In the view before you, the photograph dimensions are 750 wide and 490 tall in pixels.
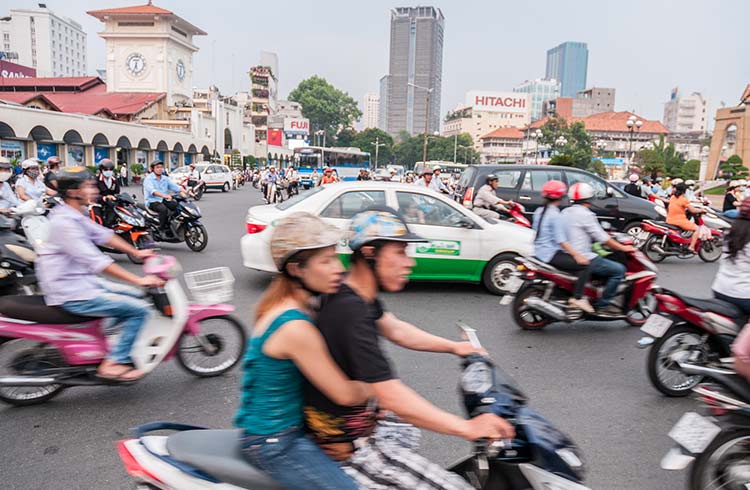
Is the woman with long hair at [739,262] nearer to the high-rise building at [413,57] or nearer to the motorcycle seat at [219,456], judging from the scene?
the motorcycle seat at [219,456]

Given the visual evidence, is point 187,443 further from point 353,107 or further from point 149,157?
point 353,107

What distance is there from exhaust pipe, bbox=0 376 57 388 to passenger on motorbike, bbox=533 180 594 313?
4.64 metres

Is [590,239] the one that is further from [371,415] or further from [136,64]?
[136,64]

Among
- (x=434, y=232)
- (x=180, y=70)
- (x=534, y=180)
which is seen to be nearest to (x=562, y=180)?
(x=534, y=180)

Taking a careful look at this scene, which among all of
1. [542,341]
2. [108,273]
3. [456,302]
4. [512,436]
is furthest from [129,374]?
[456,302]

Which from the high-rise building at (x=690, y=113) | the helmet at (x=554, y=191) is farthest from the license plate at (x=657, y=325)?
the high-rise building at (x=690, y=113)

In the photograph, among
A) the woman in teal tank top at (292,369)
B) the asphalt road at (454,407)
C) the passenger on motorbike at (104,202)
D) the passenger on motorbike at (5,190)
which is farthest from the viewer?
the passenger on motorbike at (104,202)

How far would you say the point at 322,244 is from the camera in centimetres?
196

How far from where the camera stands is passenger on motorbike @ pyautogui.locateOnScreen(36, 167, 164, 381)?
3.93 metres

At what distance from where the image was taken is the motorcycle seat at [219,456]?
198cm

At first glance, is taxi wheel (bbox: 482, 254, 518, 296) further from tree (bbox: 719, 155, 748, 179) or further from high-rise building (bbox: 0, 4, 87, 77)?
high-rise building (bbox: 0, 4, 87, 77)

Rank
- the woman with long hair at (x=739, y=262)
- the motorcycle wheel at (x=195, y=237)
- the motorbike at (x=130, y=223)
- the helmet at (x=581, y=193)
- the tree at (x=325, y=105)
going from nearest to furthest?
the woman with long hair at (x=739, y=262)
the helmet at (x=581, y=193)
the motorbike at (x=130, y=223)
the motorcycle wheel at (x=195, y=237)
the tree at (x=325, y=105)

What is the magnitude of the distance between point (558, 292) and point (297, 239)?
15.7 ft

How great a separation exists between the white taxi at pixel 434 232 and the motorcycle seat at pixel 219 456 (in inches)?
213
